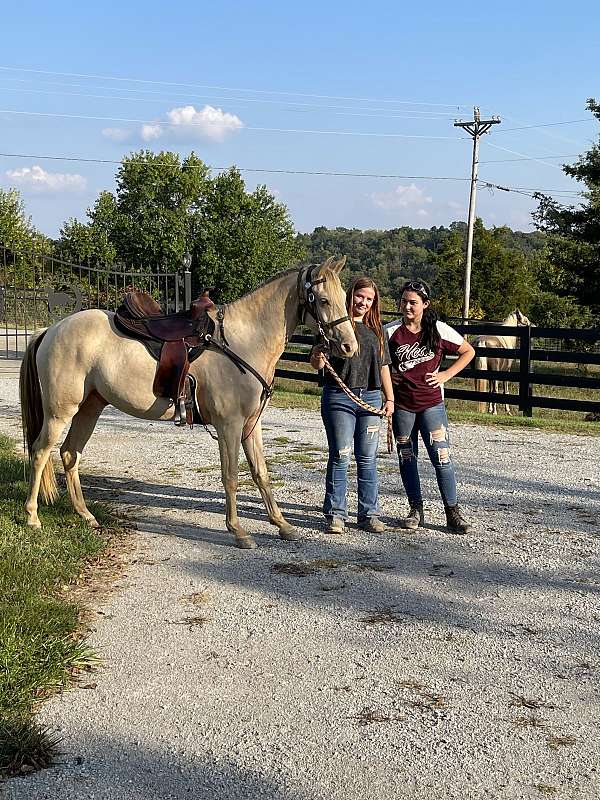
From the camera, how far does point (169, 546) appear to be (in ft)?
18.4

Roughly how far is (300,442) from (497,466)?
2537 millimetres

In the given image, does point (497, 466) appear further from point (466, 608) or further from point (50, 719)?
point (50, 719)

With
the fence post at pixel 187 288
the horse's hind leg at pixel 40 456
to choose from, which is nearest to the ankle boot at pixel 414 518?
the horse's hind leg at pixel 40 456

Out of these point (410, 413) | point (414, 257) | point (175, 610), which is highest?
point (414, 257)

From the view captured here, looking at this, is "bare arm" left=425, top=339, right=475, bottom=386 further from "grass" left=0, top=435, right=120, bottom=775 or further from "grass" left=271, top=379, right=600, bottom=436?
"grass" left=271, top=379, right=600, bottom=436

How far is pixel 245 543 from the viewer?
5562 mm

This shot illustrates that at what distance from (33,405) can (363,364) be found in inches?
100

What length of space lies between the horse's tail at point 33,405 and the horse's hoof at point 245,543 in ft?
5.23

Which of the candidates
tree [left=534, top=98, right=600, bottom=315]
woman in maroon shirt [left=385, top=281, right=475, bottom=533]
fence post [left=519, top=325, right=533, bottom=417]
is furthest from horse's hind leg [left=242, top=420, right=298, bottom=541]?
tree [left=534, top=98, right=600, bottom=315]

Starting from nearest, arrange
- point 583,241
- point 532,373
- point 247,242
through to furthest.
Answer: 1. point 532,373
2. point 583,241
3. point 247,242

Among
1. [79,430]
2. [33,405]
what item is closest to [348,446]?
[79,430]

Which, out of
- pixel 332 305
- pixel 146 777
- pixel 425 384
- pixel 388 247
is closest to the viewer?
pixel 146 777

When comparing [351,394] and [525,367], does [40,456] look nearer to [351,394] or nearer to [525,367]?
[351,394]

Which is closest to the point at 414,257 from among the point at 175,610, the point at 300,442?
the point at 300,442
